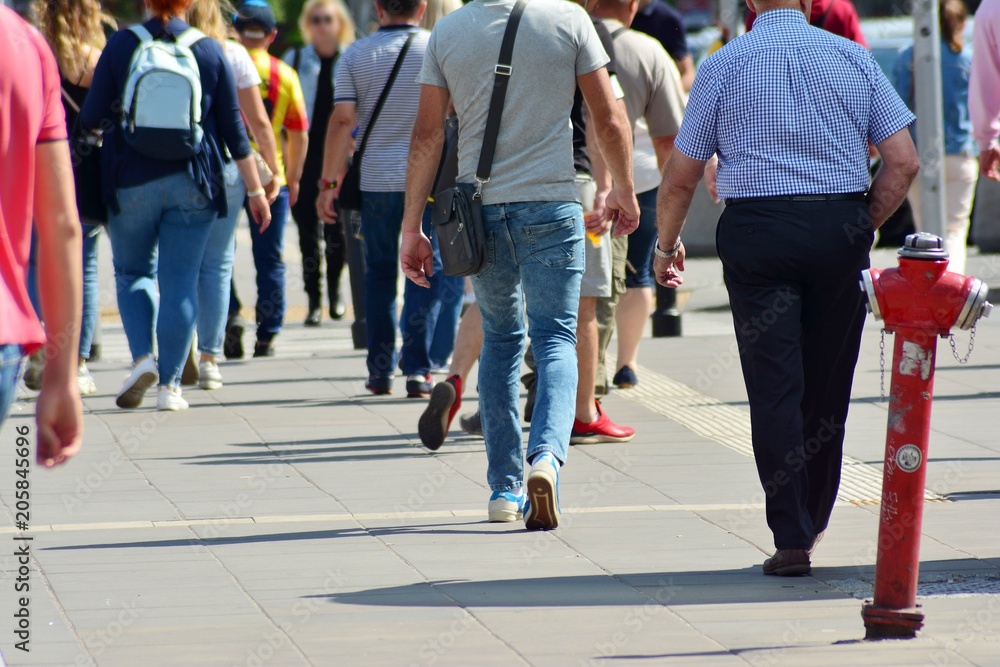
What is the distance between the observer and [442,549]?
5055 mm

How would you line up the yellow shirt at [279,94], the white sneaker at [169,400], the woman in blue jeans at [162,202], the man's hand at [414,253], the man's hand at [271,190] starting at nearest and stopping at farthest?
the man's hand at [414,253]
the woman in blue jeans at [162,202]
the white sneaker at [169,400]
the man's hand at [271,190]
the yellow shirt at [279,94]

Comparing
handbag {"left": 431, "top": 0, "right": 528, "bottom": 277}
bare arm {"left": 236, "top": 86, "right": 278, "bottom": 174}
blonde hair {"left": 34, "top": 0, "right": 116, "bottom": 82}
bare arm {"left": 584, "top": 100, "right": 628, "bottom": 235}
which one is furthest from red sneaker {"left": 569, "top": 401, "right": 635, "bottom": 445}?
blonde hair {"left": 34, "top": 0, "right": 116, "bottom": 82}

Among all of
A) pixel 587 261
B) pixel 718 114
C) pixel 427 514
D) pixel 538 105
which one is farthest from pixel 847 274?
pixel 587 261

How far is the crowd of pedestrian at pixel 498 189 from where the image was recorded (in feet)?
15.1

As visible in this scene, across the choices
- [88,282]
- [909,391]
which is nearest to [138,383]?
[88,282]

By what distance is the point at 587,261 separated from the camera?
6824 millimetres

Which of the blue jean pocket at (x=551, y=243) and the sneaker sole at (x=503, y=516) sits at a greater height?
the blue jean pocket at (x=551, y=243)

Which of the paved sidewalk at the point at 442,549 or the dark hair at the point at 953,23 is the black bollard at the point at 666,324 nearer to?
the paved sidewalk at the point at 442,549

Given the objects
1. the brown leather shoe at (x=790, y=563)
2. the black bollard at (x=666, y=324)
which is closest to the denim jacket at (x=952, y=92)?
the black bollard at (x=666, y=324)

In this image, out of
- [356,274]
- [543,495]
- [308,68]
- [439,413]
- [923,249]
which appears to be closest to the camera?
[923,249]

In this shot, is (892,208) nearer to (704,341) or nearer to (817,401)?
(817,401)

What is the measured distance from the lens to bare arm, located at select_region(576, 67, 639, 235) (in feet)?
17.6

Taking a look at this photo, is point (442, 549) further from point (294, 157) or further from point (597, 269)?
point (294, 157)

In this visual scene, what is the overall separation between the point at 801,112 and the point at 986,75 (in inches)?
122
